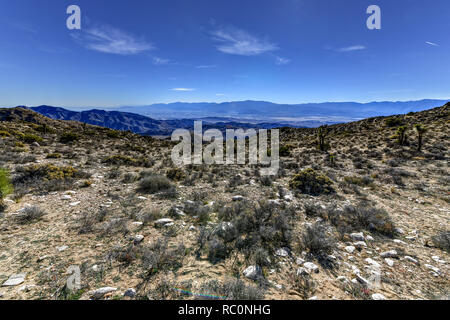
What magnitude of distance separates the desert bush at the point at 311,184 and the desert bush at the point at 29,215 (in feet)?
32.4

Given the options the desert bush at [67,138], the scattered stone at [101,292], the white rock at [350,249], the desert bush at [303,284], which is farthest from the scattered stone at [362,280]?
the desert bush at [67,138]

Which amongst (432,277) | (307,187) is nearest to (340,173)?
(307,187)

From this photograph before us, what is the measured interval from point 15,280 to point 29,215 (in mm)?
2830

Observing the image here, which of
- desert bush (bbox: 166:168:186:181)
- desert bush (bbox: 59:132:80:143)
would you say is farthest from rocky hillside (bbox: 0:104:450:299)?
desert bush (bbox: 59:132:80:143)

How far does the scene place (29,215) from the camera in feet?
16.5

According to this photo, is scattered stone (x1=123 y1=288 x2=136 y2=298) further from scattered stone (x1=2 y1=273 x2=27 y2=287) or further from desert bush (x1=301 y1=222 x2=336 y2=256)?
desert bush (x1=301 y1=222 x2=336 y2=256)

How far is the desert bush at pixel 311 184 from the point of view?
863 cm

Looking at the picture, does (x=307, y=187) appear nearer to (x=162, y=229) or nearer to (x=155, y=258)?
(x=162, y=229)

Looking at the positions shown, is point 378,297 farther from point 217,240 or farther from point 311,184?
point 311,184

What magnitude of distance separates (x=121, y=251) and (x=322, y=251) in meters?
4.77

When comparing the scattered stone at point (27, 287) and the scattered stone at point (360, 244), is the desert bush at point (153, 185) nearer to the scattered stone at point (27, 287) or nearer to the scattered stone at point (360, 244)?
the scattered stone at point (27, 287)

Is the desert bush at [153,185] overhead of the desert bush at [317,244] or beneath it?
overhead

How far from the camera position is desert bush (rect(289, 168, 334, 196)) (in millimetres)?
8633

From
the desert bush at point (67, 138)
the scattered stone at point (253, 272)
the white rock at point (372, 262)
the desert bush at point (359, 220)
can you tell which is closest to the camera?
the scattered stone at point (253, 272)
